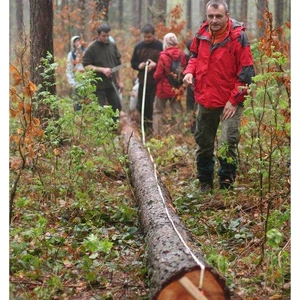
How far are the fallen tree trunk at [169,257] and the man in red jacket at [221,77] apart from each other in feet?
3.89

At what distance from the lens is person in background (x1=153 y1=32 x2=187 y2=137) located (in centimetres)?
1168

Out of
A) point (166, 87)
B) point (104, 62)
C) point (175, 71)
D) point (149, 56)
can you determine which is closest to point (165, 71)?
point (175, 71)

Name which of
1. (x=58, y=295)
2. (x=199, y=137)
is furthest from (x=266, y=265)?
(x=199, y=137)

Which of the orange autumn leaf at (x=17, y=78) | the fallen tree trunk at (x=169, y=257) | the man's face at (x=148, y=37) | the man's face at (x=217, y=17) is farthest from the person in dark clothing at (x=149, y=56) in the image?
the orange autumn leaf at (x=17, y=78)

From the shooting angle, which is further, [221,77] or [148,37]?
[148,37]

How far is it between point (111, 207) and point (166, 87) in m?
5.47

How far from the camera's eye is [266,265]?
4898mm

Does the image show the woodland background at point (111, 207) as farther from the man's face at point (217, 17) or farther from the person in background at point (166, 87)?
the person in background at point (166, 87)

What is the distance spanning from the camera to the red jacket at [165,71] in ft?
38.5

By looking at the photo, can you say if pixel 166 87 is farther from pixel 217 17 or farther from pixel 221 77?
pixel 217 17

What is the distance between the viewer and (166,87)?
471 inches
